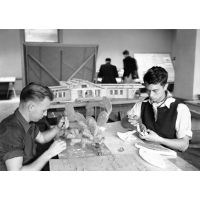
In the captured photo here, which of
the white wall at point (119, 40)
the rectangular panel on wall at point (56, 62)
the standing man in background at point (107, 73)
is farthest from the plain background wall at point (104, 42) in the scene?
the rectangular panel on wall at point (56, 62)

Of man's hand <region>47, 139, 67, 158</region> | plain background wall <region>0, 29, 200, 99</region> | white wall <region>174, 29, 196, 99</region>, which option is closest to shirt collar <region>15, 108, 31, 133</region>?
man's hand <region>47, 139, 67, 158</region>

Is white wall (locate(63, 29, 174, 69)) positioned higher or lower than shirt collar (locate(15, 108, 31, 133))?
higher

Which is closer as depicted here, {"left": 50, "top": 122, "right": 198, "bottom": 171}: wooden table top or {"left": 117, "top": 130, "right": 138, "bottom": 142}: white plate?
{"left": 50, "top": 122, "right": 198, "bottom": 171}: wooden table top

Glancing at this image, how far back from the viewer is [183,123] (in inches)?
67.4

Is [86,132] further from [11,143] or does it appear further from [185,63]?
[185,63]

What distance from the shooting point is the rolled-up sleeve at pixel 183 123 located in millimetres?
1709

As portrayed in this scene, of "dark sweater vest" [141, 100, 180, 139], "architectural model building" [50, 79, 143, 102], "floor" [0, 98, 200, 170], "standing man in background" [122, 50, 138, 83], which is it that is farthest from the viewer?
"standing man in background" [122, 50, 138, 83]

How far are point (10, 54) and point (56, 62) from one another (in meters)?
5.34

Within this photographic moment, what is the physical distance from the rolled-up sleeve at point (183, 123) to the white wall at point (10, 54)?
7.04 m

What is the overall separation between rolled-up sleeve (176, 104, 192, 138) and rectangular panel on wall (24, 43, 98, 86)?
1778 millimetres

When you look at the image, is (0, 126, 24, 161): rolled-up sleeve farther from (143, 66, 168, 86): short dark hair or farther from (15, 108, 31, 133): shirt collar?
(143, 66, 168, 86): short dark hair

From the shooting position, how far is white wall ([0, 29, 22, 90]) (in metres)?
7.63

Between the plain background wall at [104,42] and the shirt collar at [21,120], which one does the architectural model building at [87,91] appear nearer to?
the shirt collar at [21,120]

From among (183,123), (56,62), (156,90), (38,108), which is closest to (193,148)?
(183,123)
